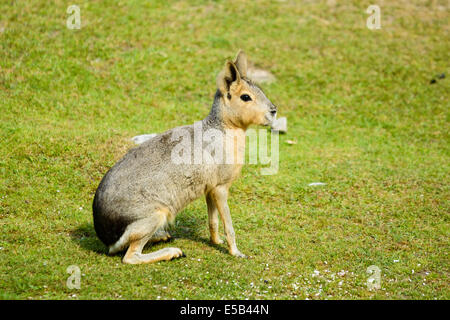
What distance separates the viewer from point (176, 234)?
24.0ft

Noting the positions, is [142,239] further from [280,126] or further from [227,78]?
[280,126]

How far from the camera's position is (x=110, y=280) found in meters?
5.46

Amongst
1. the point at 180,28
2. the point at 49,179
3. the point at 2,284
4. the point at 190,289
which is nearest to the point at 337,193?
the point at 190,289

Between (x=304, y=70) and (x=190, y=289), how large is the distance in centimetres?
1102

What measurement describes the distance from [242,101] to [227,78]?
14.4 inches

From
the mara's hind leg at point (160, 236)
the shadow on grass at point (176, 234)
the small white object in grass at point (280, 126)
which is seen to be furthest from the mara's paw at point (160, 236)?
the small white object in grass at point (280, 126)

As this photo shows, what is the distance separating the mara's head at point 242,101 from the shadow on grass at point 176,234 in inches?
75.9

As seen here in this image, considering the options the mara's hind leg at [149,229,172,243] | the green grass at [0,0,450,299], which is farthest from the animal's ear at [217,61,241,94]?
the green grass at [0,0,450,299]

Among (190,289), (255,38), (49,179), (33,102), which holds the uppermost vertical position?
(255,38)

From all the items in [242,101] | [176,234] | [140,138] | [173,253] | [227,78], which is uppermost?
[227,78]

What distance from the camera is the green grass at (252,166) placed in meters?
5.93

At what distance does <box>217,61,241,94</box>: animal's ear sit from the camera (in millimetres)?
6145

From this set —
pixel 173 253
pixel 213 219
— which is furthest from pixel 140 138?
pixel 173 253

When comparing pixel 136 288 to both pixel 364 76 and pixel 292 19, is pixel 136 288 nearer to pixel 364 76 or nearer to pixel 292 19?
pixel 364 76
